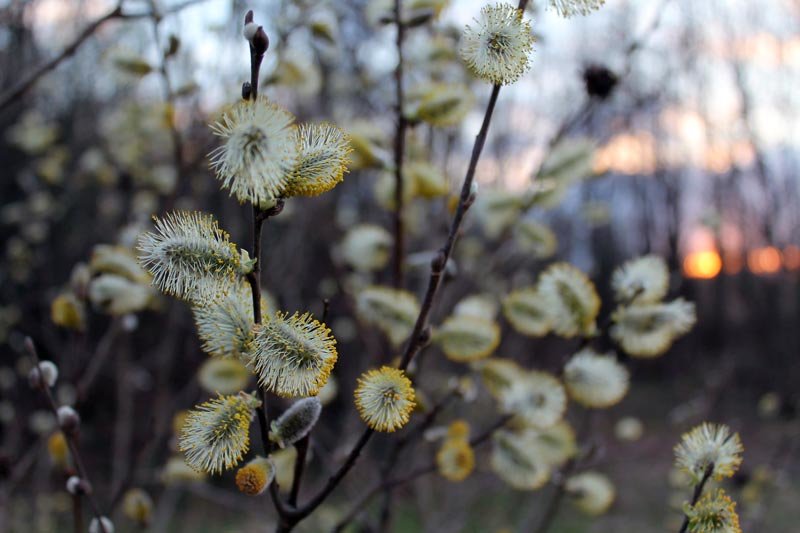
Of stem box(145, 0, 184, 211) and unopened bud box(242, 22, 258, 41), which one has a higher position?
stem box(145, 0, 184, 211)

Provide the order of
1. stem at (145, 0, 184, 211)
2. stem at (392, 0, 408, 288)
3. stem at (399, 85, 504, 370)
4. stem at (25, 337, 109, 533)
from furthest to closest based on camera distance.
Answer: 1. stem at (145, 0, 184, 211)
2. stem at (392, 0, 408, 288)
3. stem at (25, 337, 109, 533)
4. stem at (399, 85, 504, 370)

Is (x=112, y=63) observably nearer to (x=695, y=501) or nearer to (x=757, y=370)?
(x=695, y=501)

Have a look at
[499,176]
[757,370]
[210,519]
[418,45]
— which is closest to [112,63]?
[418,45]

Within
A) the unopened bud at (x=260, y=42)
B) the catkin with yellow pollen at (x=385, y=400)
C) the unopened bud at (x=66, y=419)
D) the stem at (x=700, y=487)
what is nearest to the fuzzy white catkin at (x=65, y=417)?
the unopened bud at (x=66, y=419)

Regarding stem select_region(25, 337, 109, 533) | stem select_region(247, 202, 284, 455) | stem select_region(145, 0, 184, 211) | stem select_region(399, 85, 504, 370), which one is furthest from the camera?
stem select_region(145, 0, 184, 211)

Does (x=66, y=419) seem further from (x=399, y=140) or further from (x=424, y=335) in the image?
(x=399, y=140)

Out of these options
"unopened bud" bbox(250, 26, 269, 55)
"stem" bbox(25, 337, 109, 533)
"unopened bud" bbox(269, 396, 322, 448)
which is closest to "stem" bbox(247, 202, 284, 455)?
"unopened bud" bbox(269, 396, 322, 448)

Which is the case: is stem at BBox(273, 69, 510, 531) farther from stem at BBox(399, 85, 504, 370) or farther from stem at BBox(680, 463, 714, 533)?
stem at BBox(680, 463, 714, 533)

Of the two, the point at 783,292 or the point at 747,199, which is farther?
the point at 783,292

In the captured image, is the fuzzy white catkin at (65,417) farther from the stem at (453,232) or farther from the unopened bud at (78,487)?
the stem at (453,232)
